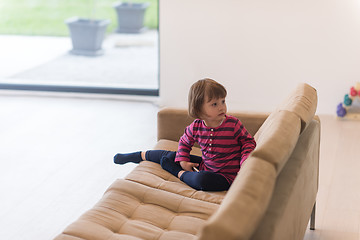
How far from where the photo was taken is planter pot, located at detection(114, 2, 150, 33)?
5.36 meters

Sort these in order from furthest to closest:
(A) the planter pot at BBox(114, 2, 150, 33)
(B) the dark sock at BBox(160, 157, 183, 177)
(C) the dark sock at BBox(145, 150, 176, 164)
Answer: (A) the planter pot at BBox(114, 2, 150, 33), (C) the dark sock at BBox(145, 150, 176, 164), (B) the dark sock at BBox(160, 157, 183, 177)

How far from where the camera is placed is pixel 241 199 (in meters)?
1.65

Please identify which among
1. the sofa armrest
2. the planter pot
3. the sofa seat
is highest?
the planter pot

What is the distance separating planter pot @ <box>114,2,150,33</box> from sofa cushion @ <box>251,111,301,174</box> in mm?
3256

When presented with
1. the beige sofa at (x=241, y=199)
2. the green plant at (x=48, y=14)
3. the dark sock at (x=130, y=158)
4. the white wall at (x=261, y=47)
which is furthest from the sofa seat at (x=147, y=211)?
the green plant at (x=48, y=14)

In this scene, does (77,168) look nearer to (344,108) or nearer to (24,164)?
(24,164)

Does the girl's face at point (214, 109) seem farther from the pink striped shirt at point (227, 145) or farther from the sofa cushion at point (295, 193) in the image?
the sofa cushion at point (295, 193)

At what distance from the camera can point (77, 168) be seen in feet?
12.6

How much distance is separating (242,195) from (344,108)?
11.0ft

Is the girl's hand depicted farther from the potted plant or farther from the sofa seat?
the potted plant

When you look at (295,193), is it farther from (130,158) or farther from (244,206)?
(130,158)

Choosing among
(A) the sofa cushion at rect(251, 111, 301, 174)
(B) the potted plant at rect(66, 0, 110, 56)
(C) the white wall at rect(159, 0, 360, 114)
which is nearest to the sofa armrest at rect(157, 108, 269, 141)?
(A) the sofa cushion at rect(251, 111, 301, 174)

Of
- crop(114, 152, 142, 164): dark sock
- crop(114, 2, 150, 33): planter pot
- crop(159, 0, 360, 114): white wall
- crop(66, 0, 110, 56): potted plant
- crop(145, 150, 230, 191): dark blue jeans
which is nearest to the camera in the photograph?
crop(145, 150, 230, 191): dark blue jeans

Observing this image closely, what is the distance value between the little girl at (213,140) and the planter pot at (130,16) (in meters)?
2.80
